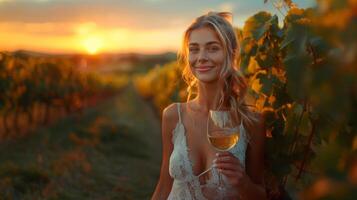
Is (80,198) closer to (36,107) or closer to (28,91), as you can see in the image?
(28,91)

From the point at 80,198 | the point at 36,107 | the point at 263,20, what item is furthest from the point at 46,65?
the point at 263,20

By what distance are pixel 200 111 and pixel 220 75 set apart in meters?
0.25

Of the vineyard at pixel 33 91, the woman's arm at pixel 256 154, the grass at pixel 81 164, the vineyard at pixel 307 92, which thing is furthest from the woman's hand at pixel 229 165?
the vineyard at pixel 33 91

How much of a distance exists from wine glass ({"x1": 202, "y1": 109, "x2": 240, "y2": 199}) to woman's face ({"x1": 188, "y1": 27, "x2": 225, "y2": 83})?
0.59ft

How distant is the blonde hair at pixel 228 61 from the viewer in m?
2.51

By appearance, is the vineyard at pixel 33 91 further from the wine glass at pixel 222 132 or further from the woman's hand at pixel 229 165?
the woman's hand at pixel 229 165

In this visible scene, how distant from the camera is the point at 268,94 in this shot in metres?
2.92

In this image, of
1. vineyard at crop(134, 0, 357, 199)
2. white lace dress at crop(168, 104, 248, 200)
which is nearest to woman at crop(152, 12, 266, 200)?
white lace dress at crop(168, 104, 248, 200)

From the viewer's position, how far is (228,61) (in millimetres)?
2512

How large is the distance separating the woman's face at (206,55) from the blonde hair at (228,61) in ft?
0.08

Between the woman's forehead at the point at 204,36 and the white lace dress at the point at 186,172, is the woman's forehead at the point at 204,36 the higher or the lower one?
the higher one

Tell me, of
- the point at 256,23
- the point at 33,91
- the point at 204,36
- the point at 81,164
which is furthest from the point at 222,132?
the point at 33,91

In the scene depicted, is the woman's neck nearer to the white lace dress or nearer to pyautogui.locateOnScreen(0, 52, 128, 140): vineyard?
the white lace dress

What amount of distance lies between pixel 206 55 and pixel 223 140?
0.47m
